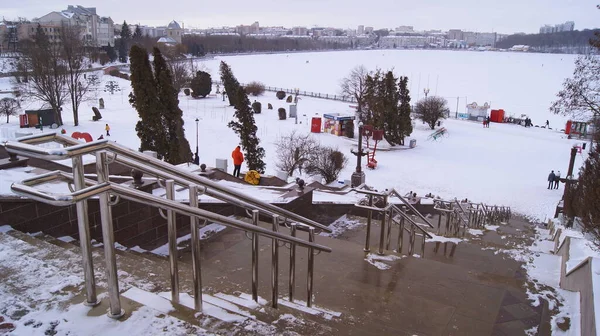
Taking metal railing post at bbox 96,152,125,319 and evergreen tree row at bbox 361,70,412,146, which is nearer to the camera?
metal railing post at bbox 96,152,125,319

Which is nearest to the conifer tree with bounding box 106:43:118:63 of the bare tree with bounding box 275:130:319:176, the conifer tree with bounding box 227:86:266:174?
the bare tree with bounding box 275:130:319:176

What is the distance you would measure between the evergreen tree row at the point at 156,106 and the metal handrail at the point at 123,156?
15.5 metres

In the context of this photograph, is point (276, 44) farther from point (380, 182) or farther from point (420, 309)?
point (420, 309)

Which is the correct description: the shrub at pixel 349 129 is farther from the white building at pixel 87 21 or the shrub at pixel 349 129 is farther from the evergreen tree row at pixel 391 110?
the white building at pixel 87 21

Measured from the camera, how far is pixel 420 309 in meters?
4.16

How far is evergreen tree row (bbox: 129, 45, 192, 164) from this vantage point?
59.4 feet

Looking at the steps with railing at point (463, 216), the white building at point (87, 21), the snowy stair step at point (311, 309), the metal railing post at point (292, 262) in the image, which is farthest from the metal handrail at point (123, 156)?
the white building at point (87, 21)

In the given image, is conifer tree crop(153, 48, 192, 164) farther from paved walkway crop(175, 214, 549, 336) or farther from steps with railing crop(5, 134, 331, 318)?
steps with railing crop(5, 134, 331, 318)

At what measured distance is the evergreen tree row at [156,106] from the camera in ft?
59.4

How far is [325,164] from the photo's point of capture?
66.1 ft

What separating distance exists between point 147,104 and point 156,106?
1.14 feet

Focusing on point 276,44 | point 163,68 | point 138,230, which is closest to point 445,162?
point 163,68

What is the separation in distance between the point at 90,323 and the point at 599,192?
585 cm

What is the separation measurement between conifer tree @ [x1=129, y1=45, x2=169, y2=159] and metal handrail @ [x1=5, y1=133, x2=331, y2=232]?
15.7 metres
